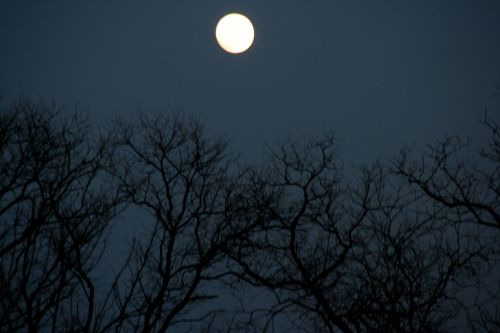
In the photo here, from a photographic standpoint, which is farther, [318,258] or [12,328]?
[318,258]

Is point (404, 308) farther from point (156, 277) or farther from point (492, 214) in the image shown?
point (156, 277)

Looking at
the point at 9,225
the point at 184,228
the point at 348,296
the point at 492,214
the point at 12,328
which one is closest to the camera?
the point at 12,328

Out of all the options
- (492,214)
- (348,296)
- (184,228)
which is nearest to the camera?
(492,214)

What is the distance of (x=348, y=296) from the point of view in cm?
714

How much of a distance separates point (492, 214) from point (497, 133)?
63.8 inches

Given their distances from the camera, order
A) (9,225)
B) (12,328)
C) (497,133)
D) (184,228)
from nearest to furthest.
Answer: (12,328) < (9,225) < (497,133) < (184,228)

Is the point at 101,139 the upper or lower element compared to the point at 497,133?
upper

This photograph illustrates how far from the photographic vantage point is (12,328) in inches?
149

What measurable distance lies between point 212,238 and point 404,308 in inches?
162

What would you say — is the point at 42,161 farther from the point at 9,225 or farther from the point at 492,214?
the point at 492,214

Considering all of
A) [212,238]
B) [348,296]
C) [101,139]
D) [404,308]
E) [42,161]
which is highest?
[101,139]

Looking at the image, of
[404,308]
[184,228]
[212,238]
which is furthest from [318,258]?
[184,228]

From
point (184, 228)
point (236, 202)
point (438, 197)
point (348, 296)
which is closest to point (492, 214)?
point (438, 197)

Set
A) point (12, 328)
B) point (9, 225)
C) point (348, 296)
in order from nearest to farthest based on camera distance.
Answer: point (12, 328) → point (9, 225) → point (348, 296)
